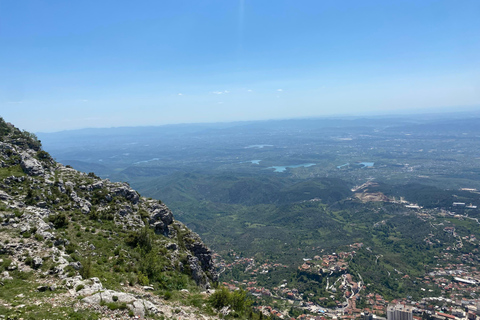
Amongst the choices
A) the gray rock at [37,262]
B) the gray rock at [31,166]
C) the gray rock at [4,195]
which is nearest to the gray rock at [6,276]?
the gray rock at [37,262]

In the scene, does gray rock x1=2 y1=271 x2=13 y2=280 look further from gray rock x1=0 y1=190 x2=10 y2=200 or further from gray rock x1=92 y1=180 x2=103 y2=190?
gray rock x1=92 y1=180 x2=103 y2=190

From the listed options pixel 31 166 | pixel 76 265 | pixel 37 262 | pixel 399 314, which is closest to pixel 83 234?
→ pixel 76 265

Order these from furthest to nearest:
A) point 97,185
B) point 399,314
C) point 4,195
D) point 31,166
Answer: point 399,314, point 97,185, point 31,166, point 4,195

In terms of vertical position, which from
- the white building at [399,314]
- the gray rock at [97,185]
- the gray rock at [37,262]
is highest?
the gray rock at [97,185]

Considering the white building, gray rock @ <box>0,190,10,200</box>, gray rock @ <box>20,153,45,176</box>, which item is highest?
gray rock @ <box>20,153,45,176</box>

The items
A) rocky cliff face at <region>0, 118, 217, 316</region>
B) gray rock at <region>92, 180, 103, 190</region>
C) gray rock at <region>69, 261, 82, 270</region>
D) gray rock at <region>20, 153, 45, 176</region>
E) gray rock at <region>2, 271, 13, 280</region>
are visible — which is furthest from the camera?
gray rock at <region>92, 180, 103, 190</region>

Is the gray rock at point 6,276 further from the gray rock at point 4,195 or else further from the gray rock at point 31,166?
the gray rock at point 31,166

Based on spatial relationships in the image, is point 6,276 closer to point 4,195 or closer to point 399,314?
point 4,195

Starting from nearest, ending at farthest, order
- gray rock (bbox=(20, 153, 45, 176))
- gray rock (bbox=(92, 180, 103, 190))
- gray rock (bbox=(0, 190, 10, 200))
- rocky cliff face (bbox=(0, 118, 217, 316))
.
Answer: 1. rocky cliff face (bbox=(0, 118, 217, 316))
2. gray rock (bbox=(0, 190, 10, 200))
3. gray rock (bbox=(20, 153, 45, 176))
4. gray rock (bbox=(92, 180, 103, 190))

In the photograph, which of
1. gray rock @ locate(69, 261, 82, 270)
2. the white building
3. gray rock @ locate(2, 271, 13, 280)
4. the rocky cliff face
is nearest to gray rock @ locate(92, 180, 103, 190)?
the rocky cliff face
